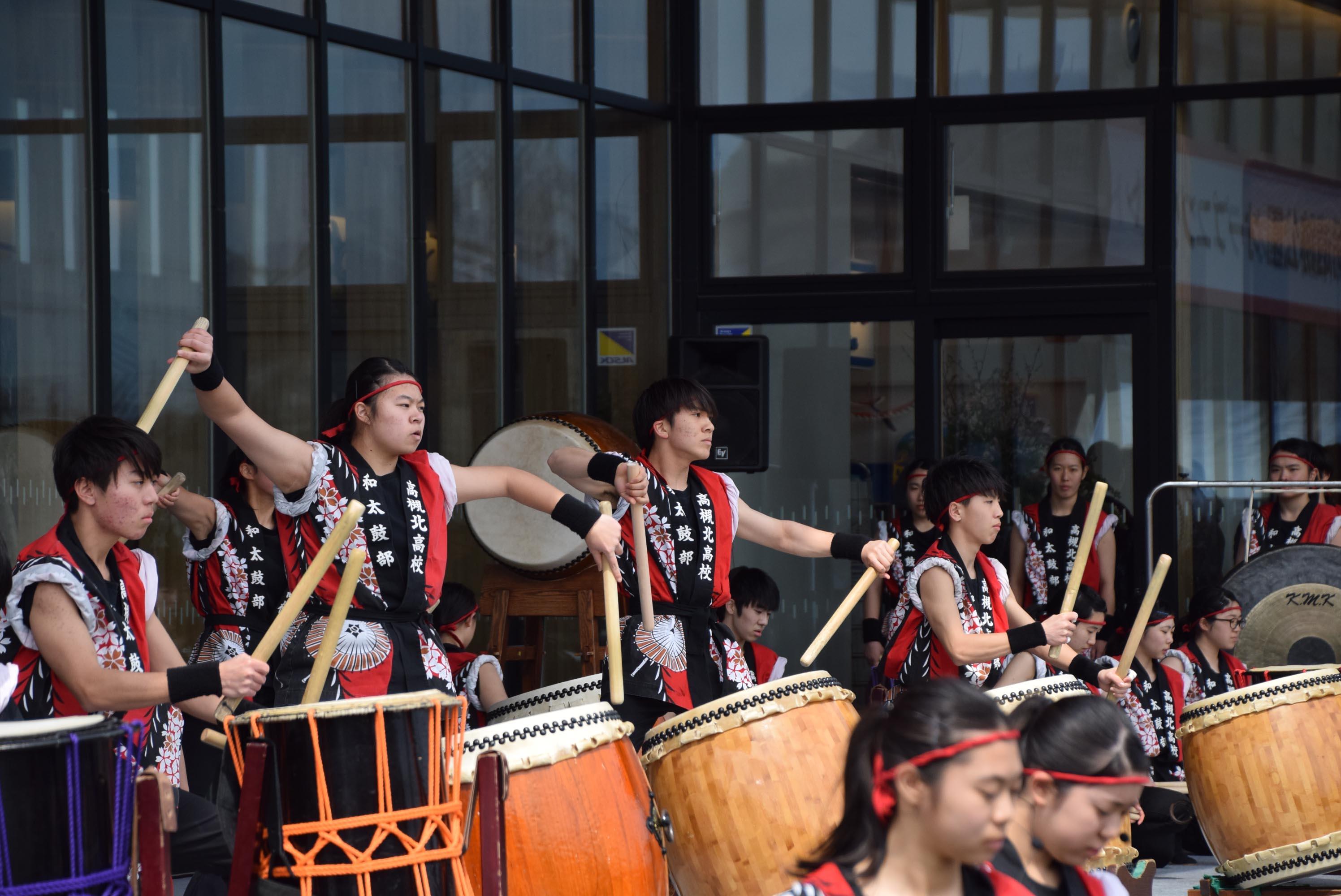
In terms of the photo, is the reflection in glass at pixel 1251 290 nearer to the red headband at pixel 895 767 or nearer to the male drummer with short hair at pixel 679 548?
the male drummer with short hair at pixel 679 548

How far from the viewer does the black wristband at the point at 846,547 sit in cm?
365

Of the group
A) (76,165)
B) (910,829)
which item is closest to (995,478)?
(910,829)

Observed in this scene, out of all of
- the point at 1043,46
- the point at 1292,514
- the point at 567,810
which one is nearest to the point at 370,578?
the point at 567,810

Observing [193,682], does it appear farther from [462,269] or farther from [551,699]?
[462,269]

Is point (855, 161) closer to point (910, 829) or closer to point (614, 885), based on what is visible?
point (614, 885)

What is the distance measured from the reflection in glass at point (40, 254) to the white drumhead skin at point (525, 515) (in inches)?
48.7

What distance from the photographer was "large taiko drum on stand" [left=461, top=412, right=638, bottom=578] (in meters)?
4.93

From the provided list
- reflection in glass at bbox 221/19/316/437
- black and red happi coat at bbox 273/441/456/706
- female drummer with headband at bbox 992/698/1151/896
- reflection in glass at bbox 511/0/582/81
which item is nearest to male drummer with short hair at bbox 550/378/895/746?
black and red happi coat at bbox 273/441/456/706

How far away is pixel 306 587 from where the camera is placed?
7.66 ft

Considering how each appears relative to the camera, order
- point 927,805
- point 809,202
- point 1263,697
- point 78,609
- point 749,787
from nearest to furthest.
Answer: point 927,805, point 78,609, point 749,787, point 1263,697, point 809,202

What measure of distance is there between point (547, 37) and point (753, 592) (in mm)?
2232

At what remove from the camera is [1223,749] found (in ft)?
12.0

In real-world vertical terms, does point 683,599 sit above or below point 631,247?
below

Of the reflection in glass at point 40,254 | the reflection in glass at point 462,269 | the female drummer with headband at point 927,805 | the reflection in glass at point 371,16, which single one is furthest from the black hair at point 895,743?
the reflection in glass at point 371,16
